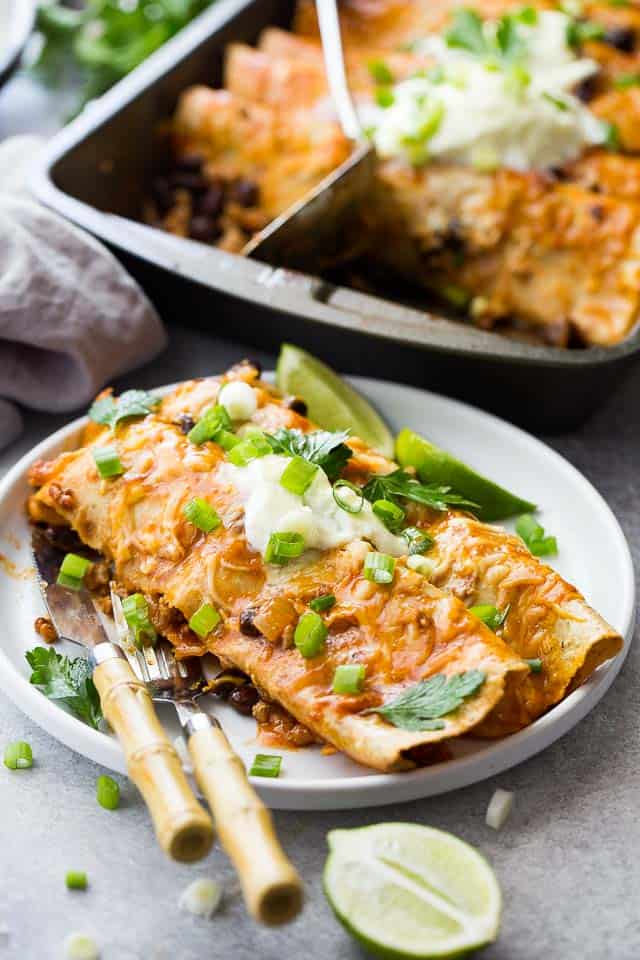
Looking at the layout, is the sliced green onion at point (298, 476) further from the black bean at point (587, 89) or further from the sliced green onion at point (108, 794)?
the black bean at point (587, 89)

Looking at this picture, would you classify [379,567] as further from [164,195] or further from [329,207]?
[164,195]

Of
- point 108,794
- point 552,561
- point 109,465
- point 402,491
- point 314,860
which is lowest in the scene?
point 552,561

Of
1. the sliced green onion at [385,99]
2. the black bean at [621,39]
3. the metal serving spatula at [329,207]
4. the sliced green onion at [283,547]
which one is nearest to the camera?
the sliced green onion at [283,547]

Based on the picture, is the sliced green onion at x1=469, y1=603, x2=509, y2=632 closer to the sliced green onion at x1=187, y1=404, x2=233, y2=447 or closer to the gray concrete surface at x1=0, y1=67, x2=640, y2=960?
the gray concrete surface at x1=0, y1=67, x2=640, y2=960

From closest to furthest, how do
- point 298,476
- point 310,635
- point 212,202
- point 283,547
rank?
point 310,635 → point 283,547 → point 298,476 → point 212,202

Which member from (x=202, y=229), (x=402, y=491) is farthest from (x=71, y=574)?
(x=202, y=229)

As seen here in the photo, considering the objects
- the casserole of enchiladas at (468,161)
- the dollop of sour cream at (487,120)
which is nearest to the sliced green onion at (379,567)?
the casserole of enchiladas at (468,161)

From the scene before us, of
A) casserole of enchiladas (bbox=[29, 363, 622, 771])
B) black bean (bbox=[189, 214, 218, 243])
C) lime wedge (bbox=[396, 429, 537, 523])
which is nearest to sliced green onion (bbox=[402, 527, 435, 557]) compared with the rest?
casserole of enchiladas (bbox=[29, 363, 622, 771])
